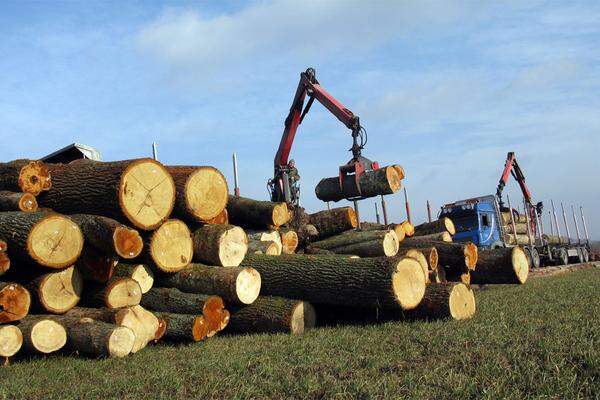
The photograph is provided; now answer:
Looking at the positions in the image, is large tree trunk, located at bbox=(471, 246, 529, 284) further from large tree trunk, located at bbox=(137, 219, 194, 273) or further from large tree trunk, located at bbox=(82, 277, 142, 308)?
large tree trunk, located at bbox=(82, 277, 142, 308)

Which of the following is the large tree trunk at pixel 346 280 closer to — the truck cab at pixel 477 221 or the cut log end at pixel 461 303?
the cut log end at pixel 461 303

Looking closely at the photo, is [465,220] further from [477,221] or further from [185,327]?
[185,327]

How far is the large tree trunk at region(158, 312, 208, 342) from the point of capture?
7094 mm

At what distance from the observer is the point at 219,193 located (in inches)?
340

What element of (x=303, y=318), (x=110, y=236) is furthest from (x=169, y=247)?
(x=303, y=318)

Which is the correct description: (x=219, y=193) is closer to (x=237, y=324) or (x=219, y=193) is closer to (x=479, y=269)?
(x=237, y=324)

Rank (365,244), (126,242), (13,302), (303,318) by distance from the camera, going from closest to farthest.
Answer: (13,302) < (126,242) < (303,318) < (365,244)

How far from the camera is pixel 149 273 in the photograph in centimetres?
791

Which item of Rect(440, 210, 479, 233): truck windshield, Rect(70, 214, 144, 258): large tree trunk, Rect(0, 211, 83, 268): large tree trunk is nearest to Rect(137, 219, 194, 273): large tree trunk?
Rect(70, 214, 144, 258): large tree trunk

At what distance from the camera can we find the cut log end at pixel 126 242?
22.0 ft

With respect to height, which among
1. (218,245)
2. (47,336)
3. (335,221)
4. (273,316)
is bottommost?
(273,316)

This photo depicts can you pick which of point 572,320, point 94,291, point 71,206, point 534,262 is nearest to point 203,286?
point 94,291

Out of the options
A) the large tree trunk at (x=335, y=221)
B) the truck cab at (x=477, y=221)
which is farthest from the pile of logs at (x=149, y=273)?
the truck cab at (x=477, y=221)

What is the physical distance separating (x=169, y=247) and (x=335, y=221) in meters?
4.87
